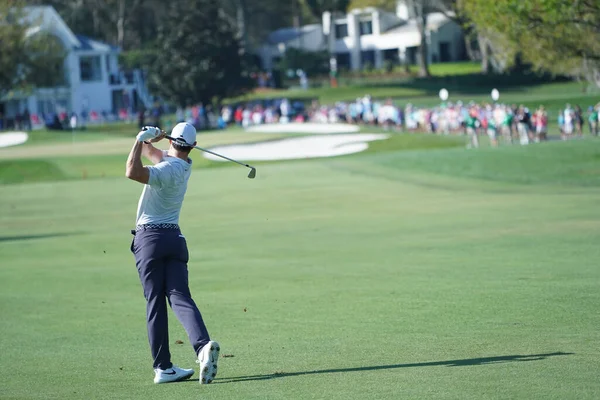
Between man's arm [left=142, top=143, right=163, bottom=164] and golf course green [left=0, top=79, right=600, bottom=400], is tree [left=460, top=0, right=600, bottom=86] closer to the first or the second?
golf course green [left=0, top=79, right=600, bottom=400]

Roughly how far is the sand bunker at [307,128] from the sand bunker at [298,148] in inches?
182

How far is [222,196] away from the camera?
33781mm

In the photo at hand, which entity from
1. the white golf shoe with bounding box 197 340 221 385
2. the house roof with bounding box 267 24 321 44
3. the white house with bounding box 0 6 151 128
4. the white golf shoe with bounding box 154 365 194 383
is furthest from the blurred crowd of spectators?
the house roof with bounding box 267 24 321 44

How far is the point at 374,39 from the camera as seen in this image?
124 meters

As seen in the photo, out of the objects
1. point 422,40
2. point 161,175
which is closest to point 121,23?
point 422,40

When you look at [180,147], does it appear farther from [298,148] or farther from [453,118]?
[453,118]

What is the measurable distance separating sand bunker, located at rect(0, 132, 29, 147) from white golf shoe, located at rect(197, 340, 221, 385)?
55.2 metres

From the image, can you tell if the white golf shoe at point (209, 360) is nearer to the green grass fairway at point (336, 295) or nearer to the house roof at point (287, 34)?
the green grass fairway at point (336, 295)

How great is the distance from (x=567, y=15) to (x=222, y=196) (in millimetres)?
13041

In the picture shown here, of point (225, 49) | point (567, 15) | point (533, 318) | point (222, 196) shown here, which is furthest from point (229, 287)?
point (225, 49)

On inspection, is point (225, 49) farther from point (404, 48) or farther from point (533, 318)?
point (533, 318)

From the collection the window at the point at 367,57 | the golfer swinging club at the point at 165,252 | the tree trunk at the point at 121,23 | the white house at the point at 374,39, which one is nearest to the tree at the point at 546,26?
the golfer swinging club at the point at 165,252

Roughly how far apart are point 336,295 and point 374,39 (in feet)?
367

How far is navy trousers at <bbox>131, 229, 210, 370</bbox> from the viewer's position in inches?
381
